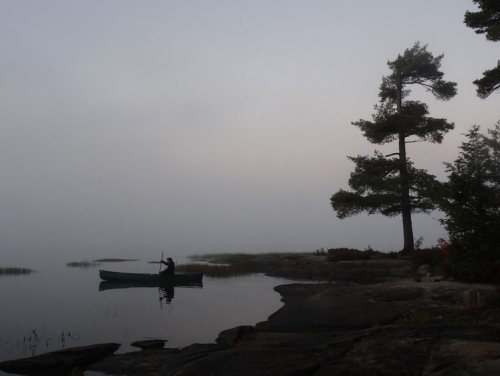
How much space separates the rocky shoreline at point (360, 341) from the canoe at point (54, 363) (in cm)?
41

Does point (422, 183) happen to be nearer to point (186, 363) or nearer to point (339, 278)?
point (339, 278)

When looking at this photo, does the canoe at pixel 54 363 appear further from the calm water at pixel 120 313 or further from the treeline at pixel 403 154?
the treeline at pixel 403 154

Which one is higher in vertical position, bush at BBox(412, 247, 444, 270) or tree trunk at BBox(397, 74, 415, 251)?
tree trunk at BBox(397, 74, 415, 251)

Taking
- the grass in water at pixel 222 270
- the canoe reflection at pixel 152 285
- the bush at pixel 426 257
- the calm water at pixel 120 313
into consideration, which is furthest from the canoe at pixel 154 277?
the bush at pixel 426 257

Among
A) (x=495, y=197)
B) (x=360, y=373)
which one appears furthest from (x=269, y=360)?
(x=495, y=197)

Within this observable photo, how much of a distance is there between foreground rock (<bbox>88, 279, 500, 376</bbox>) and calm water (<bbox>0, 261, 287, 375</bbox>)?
2.25 metres

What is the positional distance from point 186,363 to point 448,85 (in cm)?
3077

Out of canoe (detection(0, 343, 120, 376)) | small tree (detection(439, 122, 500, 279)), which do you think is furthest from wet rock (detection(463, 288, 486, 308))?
canoe (detection(0, 343, 120, 376))

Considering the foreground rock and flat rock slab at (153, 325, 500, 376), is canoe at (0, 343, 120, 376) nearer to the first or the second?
the foreground rock

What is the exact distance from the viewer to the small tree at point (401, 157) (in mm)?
30188

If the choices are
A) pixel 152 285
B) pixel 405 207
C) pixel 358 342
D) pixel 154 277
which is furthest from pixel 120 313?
pixel 405 207

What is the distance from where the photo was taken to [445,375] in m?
6.14

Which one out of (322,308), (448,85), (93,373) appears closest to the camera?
(93,373)

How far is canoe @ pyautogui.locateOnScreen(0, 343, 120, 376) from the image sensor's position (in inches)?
423
